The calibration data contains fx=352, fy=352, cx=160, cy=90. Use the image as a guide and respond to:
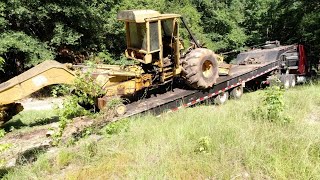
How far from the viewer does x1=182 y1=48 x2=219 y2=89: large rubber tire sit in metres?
9.90

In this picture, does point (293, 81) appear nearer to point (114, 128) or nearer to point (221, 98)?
point (221, 98)

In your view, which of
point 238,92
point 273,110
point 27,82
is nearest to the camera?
point 273,110

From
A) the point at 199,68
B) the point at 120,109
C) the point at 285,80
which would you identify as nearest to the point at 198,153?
the point at 120,109

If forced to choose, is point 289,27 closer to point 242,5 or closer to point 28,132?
point 242,5

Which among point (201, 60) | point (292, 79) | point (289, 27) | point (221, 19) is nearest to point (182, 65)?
point (201, 60)

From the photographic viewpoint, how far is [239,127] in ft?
19.1

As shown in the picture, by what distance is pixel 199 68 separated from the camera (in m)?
9.95

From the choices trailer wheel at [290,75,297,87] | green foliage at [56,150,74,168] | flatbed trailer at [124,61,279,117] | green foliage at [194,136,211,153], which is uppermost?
green foliage at [194,136,211,153]

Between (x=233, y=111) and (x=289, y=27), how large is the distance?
17.5 metres

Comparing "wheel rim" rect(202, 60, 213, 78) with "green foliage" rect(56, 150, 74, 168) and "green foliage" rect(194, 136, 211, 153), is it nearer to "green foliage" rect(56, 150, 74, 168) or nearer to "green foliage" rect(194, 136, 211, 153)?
"green foliage" rect(194, 136, 211, 153)

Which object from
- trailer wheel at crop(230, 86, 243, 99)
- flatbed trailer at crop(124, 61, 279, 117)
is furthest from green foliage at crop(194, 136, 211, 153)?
trailer wheel at crop(230, 86, 243, 99)

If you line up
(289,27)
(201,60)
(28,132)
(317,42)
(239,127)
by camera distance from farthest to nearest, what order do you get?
(289,27) < (317,42) < (201,60) < (28,132) < (239,127)

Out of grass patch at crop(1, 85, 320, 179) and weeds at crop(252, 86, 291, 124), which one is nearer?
grass patch at crop(1, 85, 320, 179)

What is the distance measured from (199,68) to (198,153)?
519cm
